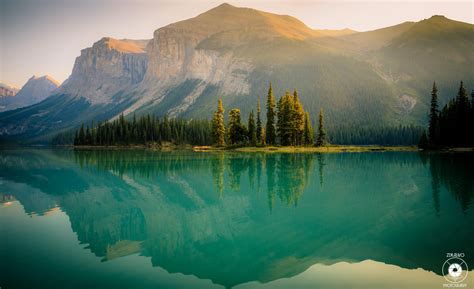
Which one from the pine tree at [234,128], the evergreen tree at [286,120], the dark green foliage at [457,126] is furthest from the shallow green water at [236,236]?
the pine tree at [234,128]

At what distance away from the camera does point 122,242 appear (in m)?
16.3

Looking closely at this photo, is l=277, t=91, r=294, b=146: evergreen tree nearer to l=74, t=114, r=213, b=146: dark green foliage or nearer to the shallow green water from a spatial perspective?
l=74, t=114, r=213, b=146: dark green foliage

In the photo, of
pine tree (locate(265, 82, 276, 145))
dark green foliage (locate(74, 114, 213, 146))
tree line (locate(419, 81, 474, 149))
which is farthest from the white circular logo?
dark green foliage (locate(74, 114, 213, 146))

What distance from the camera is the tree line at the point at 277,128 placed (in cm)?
10088

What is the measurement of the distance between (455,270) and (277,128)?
94.7m

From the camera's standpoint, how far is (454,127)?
95.8 meters

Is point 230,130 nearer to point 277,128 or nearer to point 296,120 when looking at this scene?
point 277,128

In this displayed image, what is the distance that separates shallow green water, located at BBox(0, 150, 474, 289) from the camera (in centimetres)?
1216

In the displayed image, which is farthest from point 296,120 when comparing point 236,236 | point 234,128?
point 236,236

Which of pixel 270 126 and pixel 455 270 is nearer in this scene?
pixel 455 270

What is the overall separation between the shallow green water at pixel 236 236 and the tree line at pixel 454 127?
76.9 meters

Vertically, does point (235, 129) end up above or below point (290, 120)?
below

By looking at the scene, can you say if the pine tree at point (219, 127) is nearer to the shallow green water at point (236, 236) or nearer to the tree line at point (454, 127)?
the tree line at point (454, 127)

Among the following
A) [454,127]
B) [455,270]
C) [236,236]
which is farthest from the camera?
[454,127]
